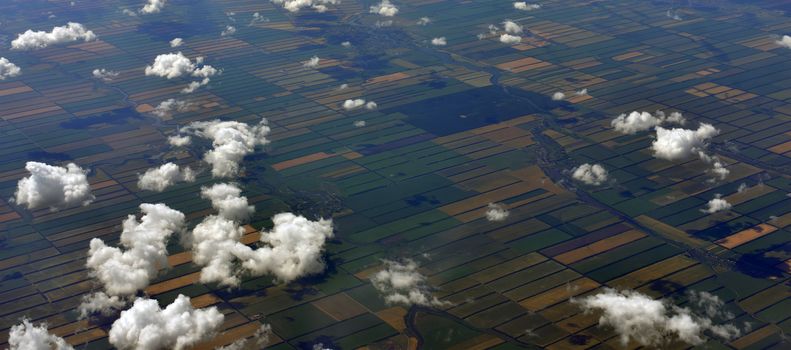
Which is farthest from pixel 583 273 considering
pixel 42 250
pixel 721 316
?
pixel 42 250

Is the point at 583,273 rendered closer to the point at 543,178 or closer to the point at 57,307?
the point at 543,178

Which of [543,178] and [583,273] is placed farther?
[543,178]

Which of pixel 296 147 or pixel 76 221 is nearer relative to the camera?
pixel 76 221

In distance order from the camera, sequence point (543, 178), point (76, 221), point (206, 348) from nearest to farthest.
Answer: point (206, 348), point (76, 221), point (543, 178)

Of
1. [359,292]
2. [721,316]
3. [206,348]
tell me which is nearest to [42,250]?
[206,348]

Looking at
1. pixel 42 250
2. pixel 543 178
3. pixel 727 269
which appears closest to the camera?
pixel 727 269

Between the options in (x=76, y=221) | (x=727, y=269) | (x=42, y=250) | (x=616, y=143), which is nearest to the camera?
(x=727, y=269)

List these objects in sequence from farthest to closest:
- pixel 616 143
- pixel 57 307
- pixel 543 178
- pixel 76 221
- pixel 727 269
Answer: pixel 616 143 < pixel 543 178 < pixel 76 221 < pixel 727 269 < pixel 57 307

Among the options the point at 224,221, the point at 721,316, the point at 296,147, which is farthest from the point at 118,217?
the point at 721,316

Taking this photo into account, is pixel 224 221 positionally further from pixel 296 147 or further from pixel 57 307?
pixel 296 147
